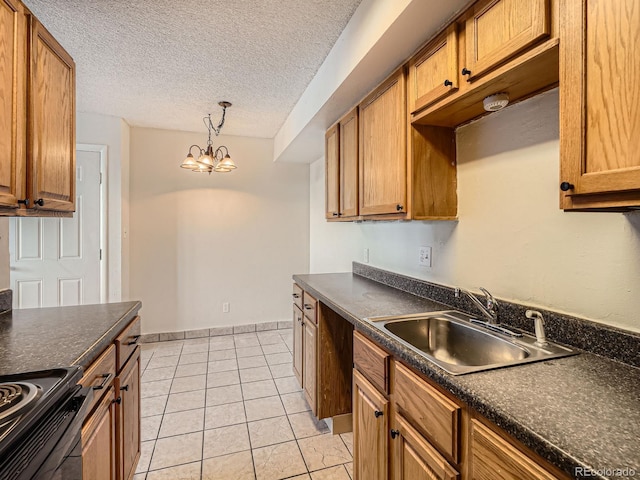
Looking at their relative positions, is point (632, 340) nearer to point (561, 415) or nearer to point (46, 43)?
point (561, 415)

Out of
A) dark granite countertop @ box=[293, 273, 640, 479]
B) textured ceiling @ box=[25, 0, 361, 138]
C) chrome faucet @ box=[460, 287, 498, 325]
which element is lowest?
dark granite countertop @ box=[293, 273, 640, 479]

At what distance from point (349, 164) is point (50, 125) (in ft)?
5.33

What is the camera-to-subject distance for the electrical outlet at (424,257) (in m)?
1.96

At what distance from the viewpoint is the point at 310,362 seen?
229 centimetres

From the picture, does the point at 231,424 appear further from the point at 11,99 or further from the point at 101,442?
the point at 11,99

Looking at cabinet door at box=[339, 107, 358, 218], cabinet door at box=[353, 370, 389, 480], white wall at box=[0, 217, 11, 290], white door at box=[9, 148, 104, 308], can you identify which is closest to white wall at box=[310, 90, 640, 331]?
cabinet door at box=[339, 107, 358, 218]

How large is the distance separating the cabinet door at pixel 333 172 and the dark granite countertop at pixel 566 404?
150 centimetres

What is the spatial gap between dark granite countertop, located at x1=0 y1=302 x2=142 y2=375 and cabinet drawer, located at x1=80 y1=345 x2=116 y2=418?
32mm

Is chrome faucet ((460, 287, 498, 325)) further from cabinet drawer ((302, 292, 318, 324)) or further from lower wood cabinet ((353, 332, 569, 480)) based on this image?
cabinet drawer ((302, 292, 318, 324))

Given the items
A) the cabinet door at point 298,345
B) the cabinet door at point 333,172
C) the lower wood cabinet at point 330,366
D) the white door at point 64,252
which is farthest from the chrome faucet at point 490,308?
the white door at point 64,252

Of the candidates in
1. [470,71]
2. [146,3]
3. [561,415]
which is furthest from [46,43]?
[561,415]

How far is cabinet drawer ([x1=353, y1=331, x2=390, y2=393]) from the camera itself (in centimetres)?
128

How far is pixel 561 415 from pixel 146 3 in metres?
2.36

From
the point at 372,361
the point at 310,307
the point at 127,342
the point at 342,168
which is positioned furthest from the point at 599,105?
the point at 127,342
